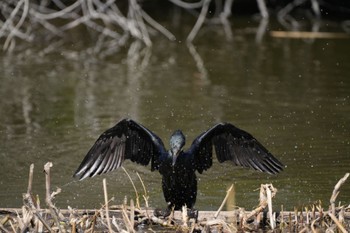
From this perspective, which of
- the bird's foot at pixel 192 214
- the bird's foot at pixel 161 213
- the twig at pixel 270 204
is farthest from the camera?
the bird's foot at pixel 161 213

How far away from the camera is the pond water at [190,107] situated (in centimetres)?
880

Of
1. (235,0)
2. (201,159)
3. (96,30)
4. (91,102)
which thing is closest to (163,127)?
(91,102)

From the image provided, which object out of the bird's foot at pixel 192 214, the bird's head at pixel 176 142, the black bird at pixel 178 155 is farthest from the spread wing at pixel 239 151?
the bird's foot at pixel 192 214

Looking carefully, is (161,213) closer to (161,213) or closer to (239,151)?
(161,213)

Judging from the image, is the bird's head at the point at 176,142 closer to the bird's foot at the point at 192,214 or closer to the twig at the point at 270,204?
the bird's foot at the point at 192,214

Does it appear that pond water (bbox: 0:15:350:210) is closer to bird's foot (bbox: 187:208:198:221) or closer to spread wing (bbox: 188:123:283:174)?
→ spread wing (bbox: 188:123:283:174)

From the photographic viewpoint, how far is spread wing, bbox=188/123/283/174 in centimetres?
735

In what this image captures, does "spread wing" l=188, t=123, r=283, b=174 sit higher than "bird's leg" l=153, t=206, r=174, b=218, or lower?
higher

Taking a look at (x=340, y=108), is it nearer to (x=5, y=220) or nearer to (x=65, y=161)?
(x=65, y=161)

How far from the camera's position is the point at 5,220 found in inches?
246

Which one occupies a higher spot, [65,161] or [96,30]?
[96,30]

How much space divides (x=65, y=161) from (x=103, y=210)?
3.24 meters

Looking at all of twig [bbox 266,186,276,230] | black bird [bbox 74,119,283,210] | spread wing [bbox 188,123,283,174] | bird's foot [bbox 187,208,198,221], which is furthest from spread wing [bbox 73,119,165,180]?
twig [bbox 266,186,276,230]

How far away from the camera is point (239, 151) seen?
742cm
